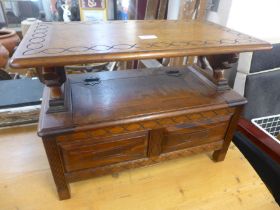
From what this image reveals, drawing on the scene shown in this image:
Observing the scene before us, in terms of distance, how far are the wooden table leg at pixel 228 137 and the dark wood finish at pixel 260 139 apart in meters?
0.15

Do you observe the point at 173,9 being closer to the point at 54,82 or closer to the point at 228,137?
the point at 228,137

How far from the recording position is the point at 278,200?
3.32 feet

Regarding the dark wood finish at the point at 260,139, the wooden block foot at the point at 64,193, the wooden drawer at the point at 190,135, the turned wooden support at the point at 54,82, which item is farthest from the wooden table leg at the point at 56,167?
the dark wood finish at the point at 260,139

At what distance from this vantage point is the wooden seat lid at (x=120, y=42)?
1.91 feet

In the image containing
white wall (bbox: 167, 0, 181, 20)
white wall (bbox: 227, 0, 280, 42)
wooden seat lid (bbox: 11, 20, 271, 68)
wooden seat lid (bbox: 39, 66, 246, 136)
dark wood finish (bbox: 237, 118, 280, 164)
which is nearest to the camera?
wooden seat lid (bbox: 11, 20, 271, 68)

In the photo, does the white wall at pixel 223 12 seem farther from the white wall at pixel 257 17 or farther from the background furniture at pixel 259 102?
the background furniture at pixel 259 102

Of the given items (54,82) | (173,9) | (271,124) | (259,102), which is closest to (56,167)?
(54,82)

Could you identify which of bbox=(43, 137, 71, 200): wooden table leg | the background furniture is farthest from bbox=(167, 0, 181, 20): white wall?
bbox=(43, 137, 71, 200): wooden table leg

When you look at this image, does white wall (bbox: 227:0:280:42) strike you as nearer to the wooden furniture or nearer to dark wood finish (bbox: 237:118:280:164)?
the wooden furniture

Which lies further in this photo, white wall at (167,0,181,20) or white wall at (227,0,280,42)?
white wall at (167,0,181,20)

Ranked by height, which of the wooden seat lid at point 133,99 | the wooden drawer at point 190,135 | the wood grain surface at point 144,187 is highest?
the wooden seat lid at point 133,99

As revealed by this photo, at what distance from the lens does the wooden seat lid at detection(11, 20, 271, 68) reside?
58 centimetres

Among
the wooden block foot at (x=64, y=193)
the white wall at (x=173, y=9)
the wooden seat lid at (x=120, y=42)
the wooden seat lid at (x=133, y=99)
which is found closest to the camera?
the wooden seat lid at (x=120, y=42)

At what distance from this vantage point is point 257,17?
4.01 feet
